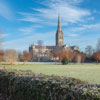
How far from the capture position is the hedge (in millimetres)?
2771

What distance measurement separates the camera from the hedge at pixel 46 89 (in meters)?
2.77

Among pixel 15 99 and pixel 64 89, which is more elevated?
pixel 64 89

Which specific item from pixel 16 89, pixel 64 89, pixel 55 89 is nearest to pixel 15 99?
pixel 16 89

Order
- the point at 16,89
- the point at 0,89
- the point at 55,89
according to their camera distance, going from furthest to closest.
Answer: the point at 0,89
the point at 16,89
the point at 55,89

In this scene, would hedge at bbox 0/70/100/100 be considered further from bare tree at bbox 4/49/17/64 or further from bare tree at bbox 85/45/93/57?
bare tree at bbox 85/45/93/57

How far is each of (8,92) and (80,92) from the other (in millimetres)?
3444

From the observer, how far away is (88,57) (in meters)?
68.0

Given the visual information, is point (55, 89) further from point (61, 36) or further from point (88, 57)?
point (61, 36)

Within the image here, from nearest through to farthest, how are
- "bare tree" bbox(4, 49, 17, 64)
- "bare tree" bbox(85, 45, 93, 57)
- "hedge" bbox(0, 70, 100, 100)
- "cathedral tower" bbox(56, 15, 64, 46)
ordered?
"hedge" bbox(0, 70, 100, 100) < "bare tree" bbox(4, 49, 17, 64) < "bare tree" bbox(85, 45, 93, 57) < "cathedral tower" bbox(56, 15, 64, 46)

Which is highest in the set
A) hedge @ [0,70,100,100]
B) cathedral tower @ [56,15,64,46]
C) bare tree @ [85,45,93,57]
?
cathedral tower @ [56,15,64,46]

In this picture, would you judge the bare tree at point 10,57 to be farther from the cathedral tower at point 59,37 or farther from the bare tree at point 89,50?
the cathedral tower at point 59,37

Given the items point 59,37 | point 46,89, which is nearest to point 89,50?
point 59,37

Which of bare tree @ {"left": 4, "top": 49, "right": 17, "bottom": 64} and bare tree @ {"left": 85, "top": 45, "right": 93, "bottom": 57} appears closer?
bare tree @ {"left": 4, "top": 49, "right": 17, "bottom": 64}

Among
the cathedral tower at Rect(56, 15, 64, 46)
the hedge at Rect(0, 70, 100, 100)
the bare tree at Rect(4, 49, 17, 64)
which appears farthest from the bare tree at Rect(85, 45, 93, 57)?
the hedge at Rect(0, 70, 100, 100)
